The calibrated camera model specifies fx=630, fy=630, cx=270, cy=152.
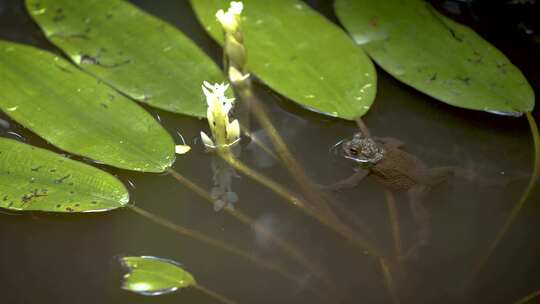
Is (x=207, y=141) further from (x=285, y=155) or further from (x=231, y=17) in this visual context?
(x=231, y=17)

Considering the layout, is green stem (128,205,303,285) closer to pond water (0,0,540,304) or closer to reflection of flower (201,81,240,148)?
pond water (0,0,540,304)

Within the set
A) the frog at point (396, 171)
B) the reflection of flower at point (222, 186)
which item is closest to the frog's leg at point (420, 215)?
the frog at point (396, 171)

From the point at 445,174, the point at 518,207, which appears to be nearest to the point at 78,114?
the point at 445,174

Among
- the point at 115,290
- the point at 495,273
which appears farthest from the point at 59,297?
the point at 495,273

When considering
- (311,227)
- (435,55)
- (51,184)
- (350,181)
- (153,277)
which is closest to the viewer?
(153,277)

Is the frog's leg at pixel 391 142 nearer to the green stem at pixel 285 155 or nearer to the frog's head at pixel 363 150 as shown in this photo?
the frog's head at pixel 363 150
